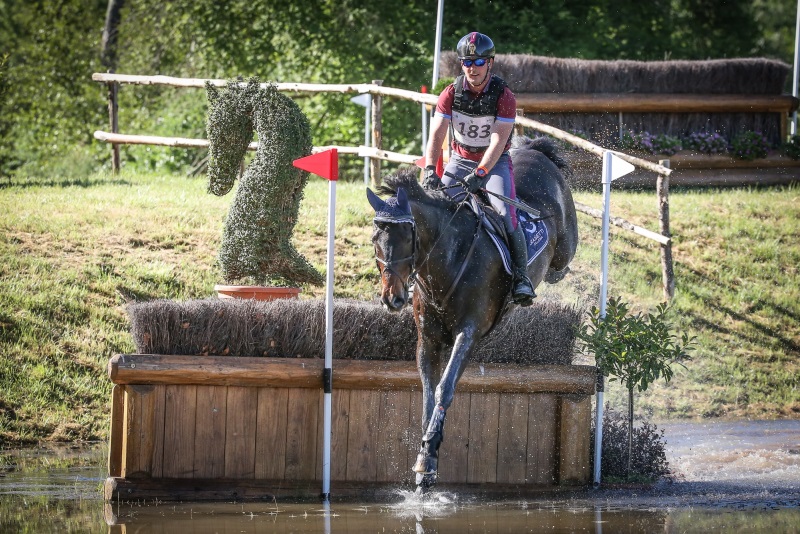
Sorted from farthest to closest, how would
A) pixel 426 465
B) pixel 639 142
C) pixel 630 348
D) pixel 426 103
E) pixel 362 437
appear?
pixel 639 142 → pixel 426 103 → pixel 630 348 → pixel 362 437 → pixel 426 465

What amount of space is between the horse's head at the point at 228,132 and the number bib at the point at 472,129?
8.53 ft

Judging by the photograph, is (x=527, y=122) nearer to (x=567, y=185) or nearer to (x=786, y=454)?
(x=567, y=185)

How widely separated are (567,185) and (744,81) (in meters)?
11.0

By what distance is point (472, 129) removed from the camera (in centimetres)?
851

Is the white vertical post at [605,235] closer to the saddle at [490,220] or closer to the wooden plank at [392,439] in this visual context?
the saddle at [490,220]

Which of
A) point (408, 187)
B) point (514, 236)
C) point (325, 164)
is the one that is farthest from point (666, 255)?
point (408, 187)

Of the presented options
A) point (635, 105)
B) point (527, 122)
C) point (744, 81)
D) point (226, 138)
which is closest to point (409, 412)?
point (226, 138)

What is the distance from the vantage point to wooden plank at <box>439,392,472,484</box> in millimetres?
8430

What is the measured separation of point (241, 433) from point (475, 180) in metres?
2.45

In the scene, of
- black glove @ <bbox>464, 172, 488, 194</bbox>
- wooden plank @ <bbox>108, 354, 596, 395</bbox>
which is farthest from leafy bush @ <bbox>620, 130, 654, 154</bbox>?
black glove @ <bbox>464, 172, 488, 194</bbox>

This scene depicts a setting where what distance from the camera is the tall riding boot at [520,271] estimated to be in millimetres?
8109

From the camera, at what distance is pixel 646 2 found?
91.9ft

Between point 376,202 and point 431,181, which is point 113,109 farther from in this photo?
point 376,202

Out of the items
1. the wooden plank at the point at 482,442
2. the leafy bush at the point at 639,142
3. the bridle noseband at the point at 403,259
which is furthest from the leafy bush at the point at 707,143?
the bridle noseband at the point at 403,259
